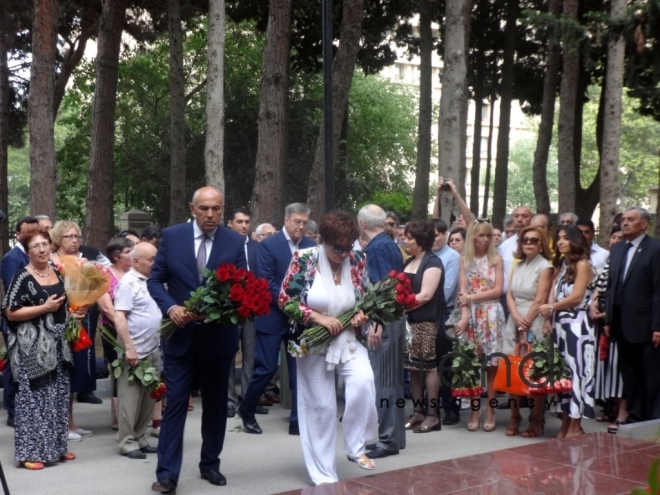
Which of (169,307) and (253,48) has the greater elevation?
(253,48)

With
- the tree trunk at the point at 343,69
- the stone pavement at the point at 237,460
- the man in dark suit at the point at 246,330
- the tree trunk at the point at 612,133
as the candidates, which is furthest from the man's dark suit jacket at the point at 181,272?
the tree trunk at the point at 612,133

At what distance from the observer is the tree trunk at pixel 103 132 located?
68.9 ft

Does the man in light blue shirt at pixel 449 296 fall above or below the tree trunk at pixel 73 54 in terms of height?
below

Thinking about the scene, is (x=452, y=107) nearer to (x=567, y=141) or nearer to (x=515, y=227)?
(x=515, y=227)

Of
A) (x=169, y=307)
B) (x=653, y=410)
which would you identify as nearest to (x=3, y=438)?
(x=169, y=307)

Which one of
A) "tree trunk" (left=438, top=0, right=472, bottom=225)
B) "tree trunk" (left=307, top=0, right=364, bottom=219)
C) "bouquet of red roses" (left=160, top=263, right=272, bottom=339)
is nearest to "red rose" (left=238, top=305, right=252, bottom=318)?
"bouquet of red roses" (left=160, top=263, right=272, bottom=339)

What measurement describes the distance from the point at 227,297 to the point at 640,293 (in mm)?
4778

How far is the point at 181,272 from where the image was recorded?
23.3ft

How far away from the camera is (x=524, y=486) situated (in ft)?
23.0

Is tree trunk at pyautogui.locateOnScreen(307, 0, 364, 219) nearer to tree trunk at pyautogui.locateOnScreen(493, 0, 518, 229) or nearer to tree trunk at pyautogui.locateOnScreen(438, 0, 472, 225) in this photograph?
tree trunk at pyautogui.locateOnScreen(438, 0, 472, 225)

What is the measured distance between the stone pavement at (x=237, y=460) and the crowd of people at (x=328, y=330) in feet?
0.59

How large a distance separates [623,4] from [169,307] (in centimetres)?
1185

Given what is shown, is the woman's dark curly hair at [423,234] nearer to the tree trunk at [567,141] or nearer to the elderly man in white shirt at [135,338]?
the elderly man in white shirt at [135,338]

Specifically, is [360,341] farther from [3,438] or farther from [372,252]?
[3,438]
